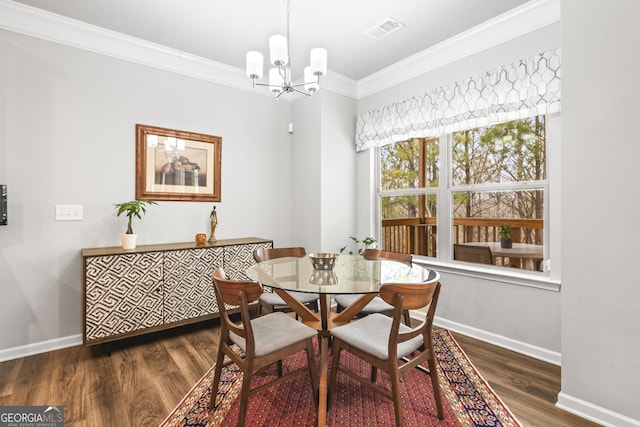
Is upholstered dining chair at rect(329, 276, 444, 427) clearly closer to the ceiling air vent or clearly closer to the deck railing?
the deck railing

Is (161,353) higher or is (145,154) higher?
(145,154)

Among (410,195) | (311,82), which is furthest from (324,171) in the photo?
(311,82)

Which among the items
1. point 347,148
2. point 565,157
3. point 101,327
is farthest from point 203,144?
point 565,157

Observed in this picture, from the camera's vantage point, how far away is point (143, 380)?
7.34 ft

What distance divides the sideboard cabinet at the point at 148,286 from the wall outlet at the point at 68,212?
30 cm

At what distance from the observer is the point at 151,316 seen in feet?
9.03

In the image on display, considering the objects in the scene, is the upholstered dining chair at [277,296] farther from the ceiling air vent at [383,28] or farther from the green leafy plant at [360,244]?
the ceiling air vent at [383,28]

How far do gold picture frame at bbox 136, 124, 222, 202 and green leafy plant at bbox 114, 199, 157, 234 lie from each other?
0.32 feet

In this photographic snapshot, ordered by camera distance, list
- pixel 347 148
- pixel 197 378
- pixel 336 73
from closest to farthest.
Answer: pixel 197 378, pixel 336 73, pixel 347 148

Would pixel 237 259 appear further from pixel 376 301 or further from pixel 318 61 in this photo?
pixel 318 61

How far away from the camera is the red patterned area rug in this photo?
1.78 meters

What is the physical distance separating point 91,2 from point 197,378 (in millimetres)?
2919

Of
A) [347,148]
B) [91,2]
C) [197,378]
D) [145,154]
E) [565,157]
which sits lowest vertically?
[197,378]

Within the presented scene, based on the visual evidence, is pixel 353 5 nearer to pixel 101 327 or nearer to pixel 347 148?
pixel 347 148
